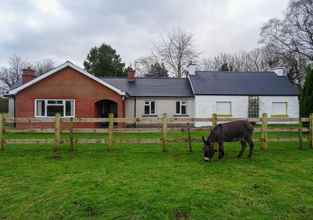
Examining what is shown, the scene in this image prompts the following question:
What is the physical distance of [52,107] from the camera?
19.0 m

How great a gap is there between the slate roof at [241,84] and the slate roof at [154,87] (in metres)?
1.14

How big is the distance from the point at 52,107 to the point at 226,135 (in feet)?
49.5

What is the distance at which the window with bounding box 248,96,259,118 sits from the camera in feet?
76.4

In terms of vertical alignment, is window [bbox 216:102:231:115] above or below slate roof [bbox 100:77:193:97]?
below


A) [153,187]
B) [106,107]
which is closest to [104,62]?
[106,107]

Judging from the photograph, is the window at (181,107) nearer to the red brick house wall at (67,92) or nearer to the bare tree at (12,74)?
the red brick house wall at (67,92)

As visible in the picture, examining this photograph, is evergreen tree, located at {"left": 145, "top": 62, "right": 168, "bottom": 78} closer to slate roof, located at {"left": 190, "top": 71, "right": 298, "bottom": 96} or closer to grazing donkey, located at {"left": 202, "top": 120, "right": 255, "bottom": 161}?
slate roof, located at {"left": 190, "top": 71, "right": 298, "bottom": 96}

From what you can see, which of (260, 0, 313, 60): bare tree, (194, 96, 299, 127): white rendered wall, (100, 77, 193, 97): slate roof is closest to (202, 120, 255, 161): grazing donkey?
(194, 96, 299, 127): white rendered wall

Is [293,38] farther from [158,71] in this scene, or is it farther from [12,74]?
[12,74]

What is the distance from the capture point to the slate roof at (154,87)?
2283cm

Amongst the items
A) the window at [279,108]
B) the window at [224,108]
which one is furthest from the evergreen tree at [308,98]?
the window at [224,108]

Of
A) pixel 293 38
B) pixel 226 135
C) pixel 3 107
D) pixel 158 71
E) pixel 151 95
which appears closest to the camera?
pixel 226 135

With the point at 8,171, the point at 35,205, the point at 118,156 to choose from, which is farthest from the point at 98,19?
the point at 35,205

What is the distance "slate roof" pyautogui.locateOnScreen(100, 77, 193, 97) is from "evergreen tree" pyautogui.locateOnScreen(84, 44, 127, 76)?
18018 mm
